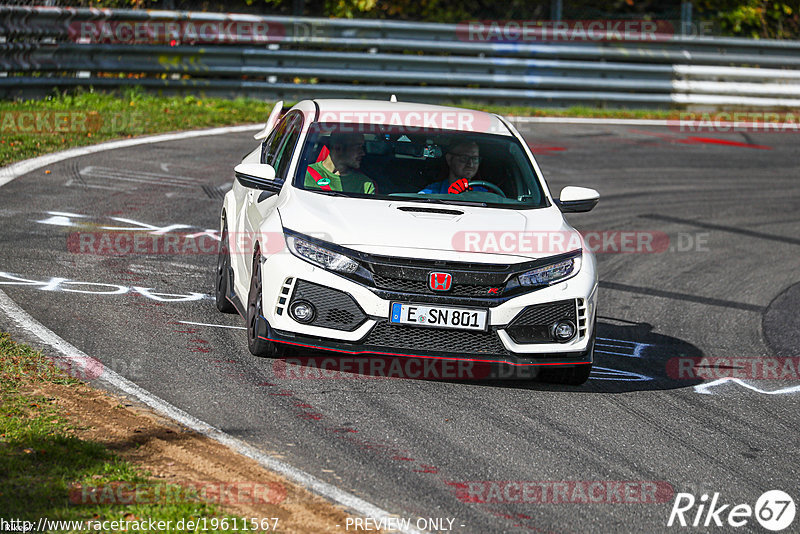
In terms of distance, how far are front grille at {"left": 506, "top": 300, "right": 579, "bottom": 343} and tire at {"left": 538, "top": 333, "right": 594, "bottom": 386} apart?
0.31 m

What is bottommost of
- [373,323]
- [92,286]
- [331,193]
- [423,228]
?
[92,286]

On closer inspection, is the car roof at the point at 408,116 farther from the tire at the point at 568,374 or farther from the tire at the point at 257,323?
the tire at the point at 568,374

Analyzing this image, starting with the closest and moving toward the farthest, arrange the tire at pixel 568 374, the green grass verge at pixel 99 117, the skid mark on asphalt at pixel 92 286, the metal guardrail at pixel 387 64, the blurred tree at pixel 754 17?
the tire at pixel 568 374 < the skid mark on asphalt at pixel 92 286 < the green grass verge at pixel 99 117 < the metal guardrail at pixel 387 64 < the blurred tree at pixel 754 17

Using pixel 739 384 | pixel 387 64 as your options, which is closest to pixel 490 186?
pixel 739 384

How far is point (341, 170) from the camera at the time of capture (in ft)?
25.8

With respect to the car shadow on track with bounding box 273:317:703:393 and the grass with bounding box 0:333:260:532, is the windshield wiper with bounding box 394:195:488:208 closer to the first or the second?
the car shadow on track with bounding box 273:317:703:393

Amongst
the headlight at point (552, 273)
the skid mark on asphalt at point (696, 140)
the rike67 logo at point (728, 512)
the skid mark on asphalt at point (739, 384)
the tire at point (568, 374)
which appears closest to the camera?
the rike67 logo at point (728, 512)

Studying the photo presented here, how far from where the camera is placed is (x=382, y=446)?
5.88 meters

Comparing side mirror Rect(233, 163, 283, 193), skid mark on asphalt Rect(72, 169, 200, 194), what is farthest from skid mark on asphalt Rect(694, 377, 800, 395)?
skid mark on asphalt Rect(72, 169, 200, 194)

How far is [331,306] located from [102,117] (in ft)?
39.2

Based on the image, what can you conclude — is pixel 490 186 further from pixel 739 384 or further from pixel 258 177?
pixel 739 384

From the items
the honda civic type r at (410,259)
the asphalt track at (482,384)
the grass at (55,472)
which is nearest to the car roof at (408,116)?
the honda civic type r at (410,259)

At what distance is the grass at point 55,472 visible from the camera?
4.65 metres

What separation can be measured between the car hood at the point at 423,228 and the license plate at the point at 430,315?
11.8 inches
